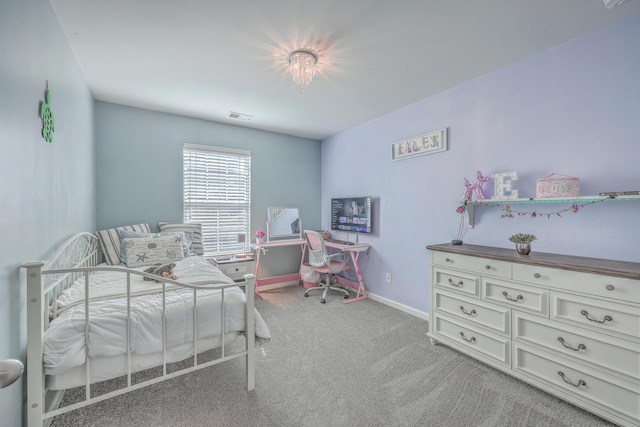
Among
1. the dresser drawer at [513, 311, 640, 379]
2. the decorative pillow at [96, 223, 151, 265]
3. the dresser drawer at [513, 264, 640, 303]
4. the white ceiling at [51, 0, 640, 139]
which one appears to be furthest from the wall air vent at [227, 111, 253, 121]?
the dresser drawer at [513, 311, 640, 379]

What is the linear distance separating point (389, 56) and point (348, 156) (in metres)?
2.06

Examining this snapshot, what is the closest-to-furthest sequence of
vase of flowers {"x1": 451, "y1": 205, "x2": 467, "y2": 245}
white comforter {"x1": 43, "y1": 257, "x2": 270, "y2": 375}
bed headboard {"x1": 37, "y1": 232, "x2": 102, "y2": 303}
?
white comforter {"x1": 43, "y1": 257, "x2": 270, "y2": 375}, bed headboard {"x1": 37, "y1": 232, "x2": 102, "y2": 303}, vase of flowers {"x1": 451, "y1": 205, "x2": 467, "y2": 245}

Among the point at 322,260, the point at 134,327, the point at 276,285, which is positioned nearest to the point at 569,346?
the point at 322,260

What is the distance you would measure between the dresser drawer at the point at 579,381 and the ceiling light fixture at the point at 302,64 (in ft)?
8.54

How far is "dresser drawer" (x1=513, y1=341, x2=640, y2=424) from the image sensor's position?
1.49 metres

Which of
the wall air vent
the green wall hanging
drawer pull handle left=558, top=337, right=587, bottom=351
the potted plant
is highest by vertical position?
the wall air vent

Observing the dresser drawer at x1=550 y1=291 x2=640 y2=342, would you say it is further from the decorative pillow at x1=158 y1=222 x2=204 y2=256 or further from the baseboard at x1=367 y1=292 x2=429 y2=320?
the decorative pillow at x1=158 y1=222 x2=204 y2=256

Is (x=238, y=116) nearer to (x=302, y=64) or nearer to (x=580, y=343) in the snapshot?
(x=302, y=64)

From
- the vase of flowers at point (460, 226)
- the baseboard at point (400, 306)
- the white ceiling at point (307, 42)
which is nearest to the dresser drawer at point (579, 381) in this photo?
the vase of flowers at point (460, 226)

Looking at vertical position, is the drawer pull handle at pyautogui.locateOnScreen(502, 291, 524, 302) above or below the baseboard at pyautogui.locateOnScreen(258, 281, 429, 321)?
above

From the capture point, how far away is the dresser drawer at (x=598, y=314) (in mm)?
1477

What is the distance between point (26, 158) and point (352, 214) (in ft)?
10.8

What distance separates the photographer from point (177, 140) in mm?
3551

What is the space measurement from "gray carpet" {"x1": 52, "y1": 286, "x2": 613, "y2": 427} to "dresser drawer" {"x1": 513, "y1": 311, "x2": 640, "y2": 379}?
0.35m
